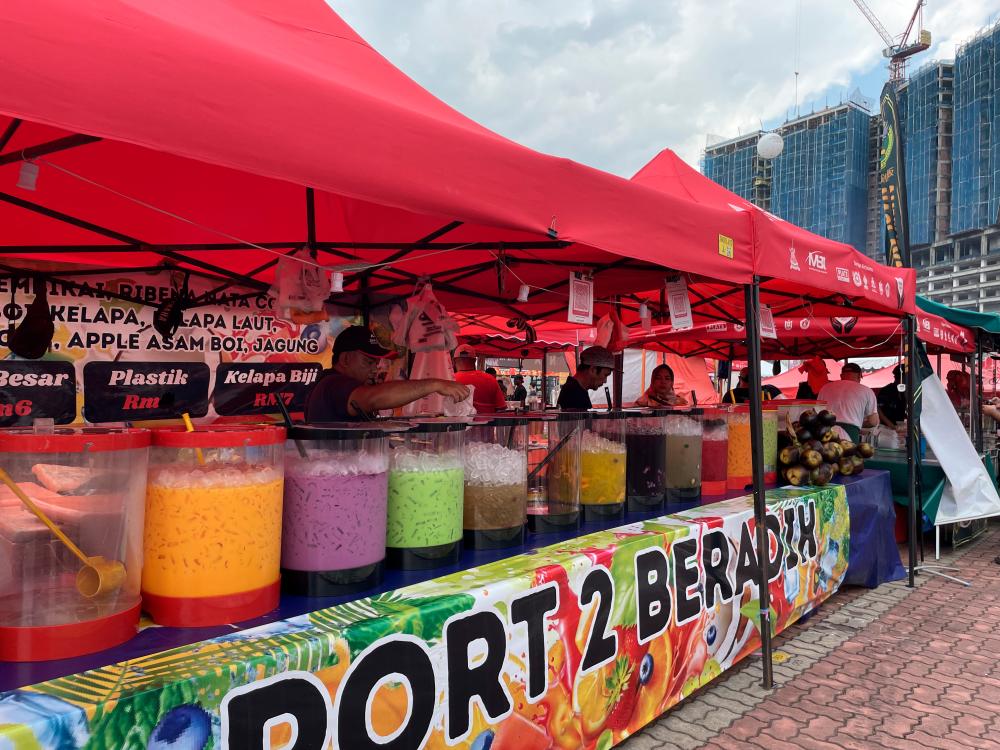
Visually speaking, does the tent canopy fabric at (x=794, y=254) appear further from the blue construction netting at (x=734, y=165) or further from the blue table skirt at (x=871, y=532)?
the blue construction netting at (x=734, y=165)

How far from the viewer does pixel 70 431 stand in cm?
131

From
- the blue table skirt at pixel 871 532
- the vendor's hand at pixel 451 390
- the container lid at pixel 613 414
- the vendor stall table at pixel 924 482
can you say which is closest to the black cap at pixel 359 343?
the vendor's hand at pixel 451 390

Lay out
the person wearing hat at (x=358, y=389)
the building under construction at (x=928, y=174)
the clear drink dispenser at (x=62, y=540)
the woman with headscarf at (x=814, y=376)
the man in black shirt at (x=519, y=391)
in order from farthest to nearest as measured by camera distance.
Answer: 1. the building under construction at (x=928, y=174)
2. the man in black shirt at (x=519, y=391)
3. the woman with headscarf at (x=814, y=376)
4. the person wearing hat at (x=358, y=389)
5. the clear drink dispenser at (x=62, y=540)

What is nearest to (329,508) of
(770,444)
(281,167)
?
(281,167)

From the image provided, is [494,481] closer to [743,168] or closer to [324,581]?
[324,581]

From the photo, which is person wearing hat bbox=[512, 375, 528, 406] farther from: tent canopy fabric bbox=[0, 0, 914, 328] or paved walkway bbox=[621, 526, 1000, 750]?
tent canopy fabric bbox=[0, 0, 914, 328]

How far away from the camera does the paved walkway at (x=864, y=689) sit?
278 cm

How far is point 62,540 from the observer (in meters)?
1.22

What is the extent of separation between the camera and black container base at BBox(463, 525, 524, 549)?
221 cm

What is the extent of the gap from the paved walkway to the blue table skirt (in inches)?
9.8

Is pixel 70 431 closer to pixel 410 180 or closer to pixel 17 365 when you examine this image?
pixel 410 180

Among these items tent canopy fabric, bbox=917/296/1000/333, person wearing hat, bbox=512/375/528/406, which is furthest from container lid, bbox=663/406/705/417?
person wearing hat, bbox=512/375/528/406

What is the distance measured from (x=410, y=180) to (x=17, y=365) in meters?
3.84

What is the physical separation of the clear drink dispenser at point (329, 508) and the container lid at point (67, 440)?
1.40 ft
